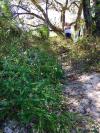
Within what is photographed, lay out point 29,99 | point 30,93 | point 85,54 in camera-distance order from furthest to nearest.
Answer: point 85,54, point 30,93, point 29,99

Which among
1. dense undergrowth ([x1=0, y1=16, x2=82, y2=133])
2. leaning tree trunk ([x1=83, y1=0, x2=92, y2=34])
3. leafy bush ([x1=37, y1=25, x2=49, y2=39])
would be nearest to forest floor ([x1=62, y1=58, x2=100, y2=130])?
dense undergrowth ([x1=0, y1=16, x2=82, y2=133])

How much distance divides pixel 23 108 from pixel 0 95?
0.43 meters

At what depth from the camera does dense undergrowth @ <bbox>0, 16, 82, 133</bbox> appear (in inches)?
184

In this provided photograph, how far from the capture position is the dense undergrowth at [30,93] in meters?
4.67

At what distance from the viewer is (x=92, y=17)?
9.13 m

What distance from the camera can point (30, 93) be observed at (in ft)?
16.3

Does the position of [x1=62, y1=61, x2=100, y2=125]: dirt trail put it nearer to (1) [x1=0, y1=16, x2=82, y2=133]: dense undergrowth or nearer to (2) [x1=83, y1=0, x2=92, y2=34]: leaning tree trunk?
(1) [x1=0, y1=16, x2=82, y2=133]: dense undergrowth

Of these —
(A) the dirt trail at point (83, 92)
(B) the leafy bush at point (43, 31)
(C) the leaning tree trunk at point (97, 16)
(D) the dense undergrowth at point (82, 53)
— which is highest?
(C) the leaning tree trunk at point (97, 16)

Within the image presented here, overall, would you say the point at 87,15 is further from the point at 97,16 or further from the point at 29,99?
the point at 29,99

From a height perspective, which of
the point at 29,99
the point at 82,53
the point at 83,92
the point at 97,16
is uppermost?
the point at 97,16

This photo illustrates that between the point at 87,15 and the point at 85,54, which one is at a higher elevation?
the point at 87,15

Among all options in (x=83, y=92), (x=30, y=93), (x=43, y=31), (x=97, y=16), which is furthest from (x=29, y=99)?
(x=97, y=16)

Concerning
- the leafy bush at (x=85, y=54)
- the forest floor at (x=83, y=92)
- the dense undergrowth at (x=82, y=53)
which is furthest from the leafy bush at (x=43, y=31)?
the forest floor at (x=83, y=92)

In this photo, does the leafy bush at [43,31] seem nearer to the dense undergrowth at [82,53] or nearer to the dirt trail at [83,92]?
the dense undergrowth at [82,53]
